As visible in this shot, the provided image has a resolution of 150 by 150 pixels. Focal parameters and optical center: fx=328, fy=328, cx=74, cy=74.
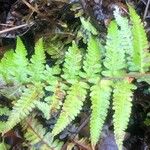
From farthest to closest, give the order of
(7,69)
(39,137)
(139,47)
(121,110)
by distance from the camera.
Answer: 1. (39,137)
2. (7,69)
3. (139,47)
4. (121,110)

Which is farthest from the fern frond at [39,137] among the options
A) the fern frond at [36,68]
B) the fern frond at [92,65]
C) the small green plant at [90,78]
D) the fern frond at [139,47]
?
the fern frond at [139,47]

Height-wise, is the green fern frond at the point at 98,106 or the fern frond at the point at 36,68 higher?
the fern frond at the point at 36,68

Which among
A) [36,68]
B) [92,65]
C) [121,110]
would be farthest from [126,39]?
[36,68]

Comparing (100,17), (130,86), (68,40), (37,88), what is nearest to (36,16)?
(68,40)

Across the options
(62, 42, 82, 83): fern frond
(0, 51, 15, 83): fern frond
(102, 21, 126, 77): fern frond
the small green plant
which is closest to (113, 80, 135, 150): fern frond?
the small green plant

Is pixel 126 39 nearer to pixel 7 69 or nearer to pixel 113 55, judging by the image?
pixel 113 55

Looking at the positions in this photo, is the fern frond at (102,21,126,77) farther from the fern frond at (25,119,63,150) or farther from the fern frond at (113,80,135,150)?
the fern frond at (25,119,63,150)

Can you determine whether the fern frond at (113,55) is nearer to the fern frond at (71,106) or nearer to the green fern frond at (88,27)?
the fern frond at (71,106)
